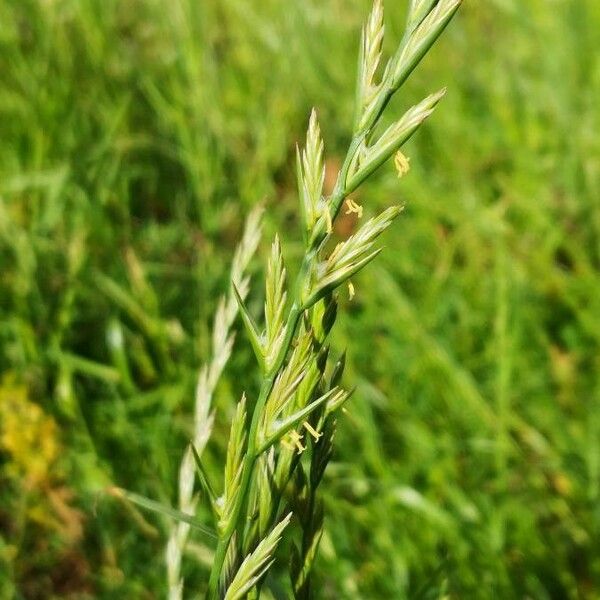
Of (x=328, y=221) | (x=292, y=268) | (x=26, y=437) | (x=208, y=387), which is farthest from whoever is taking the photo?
(x=292, y=268)

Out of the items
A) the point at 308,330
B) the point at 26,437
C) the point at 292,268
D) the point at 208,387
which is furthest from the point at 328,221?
the point at 292,268

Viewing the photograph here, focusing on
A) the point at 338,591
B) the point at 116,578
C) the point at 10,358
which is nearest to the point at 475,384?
the point at 338,591

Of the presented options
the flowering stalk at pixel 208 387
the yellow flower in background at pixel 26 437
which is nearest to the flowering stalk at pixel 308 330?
the flowering stalk at pixel 208 387

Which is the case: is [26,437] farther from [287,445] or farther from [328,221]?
[328,221]

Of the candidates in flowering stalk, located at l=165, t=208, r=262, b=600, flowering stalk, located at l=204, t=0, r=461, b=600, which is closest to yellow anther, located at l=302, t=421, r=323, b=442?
flowering stalk, located at l=204, t=0, r=461, b=600

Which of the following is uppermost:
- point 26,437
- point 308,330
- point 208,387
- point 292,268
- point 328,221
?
point 328,221

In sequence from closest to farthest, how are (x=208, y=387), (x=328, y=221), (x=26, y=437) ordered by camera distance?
(x=328, y=221) < (x=208, y=387) < (x=26, y=437)

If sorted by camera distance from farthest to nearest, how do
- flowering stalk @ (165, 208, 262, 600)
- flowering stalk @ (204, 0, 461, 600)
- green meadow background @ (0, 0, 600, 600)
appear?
green meadow background @ (0, 0, 600, 600) → flowering stalk @ (165, 208, 262, 600) → flowering stalk @ (204, 0, 461, 600)

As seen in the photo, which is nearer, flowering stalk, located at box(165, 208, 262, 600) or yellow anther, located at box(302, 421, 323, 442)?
yellow anther, located at box(302, 421, 323, 442)

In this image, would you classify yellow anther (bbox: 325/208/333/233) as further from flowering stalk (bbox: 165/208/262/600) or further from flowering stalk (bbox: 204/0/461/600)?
flowering stalk (bbox: 165/208/262/600)
